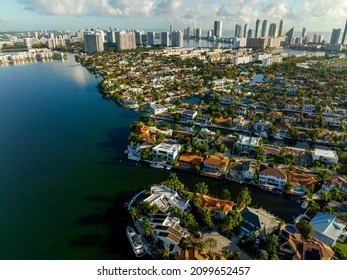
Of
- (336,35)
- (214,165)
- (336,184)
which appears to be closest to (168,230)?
(214,165)

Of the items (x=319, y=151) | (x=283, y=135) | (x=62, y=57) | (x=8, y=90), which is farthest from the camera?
(x=62, y=57)

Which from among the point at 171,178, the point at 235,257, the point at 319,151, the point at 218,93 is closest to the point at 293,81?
the point at 218,93

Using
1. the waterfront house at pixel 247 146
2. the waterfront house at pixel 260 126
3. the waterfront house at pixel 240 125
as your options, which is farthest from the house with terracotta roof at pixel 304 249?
the waterfront house at pixel 240 125

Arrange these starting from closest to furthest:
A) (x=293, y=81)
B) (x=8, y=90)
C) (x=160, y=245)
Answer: (x=160, y=245), (x=8, y=90), (x=293, y=81)

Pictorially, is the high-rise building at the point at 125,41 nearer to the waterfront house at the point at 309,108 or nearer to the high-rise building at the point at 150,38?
the high-rise building at the point at 150,38

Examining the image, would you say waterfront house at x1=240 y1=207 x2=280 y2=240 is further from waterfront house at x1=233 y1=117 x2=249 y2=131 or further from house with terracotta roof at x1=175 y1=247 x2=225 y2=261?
waterfront house at x1=233 y1=117 x2=249 y2=131

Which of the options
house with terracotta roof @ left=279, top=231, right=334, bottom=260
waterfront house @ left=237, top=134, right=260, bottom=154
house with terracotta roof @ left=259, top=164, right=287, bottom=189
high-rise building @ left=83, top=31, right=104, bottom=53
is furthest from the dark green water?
high-rise building @ left=83, top=31, right=104, bottom=53

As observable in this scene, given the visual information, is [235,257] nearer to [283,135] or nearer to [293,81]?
[283,135]
